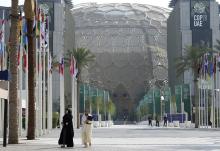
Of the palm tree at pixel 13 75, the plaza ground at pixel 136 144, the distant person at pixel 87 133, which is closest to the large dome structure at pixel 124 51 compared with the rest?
the plaza ground at pixel 136 144

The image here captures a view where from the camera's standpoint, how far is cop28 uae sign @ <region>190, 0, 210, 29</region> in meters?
150

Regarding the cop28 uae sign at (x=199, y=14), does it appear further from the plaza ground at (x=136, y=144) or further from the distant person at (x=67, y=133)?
the distant person at (x=67, y=133)

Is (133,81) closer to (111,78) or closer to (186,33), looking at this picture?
(111,78)

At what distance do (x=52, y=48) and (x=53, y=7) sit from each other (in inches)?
428

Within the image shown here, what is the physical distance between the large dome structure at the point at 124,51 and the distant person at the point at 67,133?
15123 centimetres

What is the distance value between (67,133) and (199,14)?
128320 mm

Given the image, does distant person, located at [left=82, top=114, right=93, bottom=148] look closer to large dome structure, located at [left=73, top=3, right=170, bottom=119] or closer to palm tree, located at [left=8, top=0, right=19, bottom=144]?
palm tree, located at [left=8, top=0, right=19, bottom=144]

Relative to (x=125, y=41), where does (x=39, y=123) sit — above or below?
below

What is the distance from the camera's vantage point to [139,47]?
18212cm

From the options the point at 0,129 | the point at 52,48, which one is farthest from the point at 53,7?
the point at 0,129

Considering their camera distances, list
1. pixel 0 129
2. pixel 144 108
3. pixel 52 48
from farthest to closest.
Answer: pixel 52 48 < pixel 144 108 < pixel 0 129

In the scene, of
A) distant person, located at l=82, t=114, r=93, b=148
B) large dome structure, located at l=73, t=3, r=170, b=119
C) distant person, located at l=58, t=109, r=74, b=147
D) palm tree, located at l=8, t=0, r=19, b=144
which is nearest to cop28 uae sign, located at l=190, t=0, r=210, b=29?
large dome structure, located at l=73, t=3, r=170, b=119

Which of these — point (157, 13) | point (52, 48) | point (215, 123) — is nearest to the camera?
point (215, 123)

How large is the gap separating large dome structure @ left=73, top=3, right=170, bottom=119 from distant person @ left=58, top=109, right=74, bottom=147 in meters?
151
